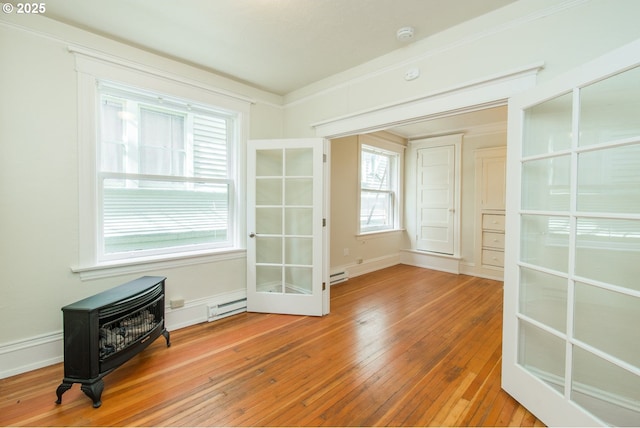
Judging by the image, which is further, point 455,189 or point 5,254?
point 455,189

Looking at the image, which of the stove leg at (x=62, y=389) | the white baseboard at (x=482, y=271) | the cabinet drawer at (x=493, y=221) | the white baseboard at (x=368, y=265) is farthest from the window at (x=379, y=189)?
the stove leg at (x=62, y=389)

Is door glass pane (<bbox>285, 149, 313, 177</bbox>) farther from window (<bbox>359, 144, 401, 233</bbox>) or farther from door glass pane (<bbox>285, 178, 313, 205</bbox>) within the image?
window (<bbox>359, 144, 401, 233</bbox>)

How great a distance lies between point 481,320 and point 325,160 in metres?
2.48

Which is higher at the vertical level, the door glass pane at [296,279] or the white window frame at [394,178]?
the white window frame at [394,178]

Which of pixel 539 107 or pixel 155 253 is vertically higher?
pixel 539 107

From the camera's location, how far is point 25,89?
1.97 meters

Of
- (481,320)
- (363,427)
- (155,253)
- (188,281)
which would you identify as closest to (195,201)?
(155,253)

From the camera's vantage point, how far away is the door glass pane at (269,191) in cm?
318

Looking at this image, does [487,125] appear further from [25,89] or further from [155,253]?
[25,89]

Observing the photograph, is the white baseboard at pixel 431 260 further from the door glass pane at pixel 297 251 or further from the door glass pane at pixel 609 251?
the door glass pane at pixel 609 251

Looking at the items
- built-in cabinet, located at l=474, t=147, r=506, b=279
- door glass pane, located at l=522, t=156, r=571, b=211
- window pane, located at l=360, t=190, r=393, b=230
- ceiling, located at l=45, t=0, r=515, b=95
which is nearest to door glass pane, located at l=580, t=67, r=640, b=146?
door glass pane, located at l=522, t=156, r=571, b=211

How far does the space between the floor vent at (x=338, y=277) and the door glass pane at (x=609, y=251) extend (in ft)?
10.3

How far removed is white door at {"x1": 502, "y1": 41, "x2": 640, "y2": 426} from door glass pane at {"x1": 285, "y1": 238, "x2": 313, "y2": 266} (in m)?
2.00

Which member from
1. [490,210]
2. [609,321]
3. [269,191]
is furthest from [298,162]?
[490,210]
